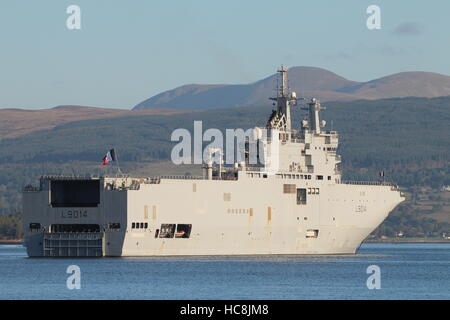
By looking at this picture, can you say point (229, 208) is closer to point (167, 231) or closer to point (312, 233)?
point (167, 231)

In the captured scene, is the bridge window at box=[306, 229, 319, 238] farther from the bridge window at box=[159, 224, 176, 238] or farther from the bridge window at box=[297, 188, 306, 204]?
the bridge window at box=[159, 224, 176, 238]

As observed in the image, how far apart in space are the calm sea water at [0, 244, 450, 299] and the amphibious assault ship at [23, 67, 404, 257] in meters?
1.76

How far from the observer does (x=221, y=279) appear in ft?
201

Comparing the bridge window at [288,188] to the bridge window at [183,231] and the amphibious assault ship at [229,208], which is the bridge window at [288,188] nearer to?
the amphibious assault ship at [229,208]

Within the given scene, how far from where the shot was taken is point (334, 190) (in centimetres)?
8594

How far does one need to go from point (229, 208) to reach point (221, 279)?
1792 cm

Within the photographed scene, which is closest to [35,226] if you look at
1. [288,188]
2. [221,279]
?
[288,188]

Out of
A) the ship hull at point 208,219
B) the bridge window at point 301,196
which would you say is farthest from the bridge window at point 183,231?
the bridge window at point 301,196

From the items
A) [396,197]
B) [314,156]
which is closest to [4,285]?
[314,156]

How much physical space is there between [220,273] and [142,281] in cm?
719

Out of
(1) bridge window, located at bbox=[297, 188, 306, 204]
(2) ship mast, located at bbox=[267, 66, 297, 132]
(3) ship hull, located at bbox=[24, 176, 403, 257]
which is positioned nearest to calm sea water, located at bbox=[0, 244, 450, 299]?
(3) ship hull, located at bbox=[24, 176, 403, 257]

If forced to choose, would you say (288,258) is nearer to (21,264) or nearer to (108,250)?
(108,250)

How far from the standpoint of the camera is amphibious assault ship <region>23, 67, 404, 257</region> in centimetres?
7531

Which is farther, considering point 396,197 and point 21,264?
point 396,197
